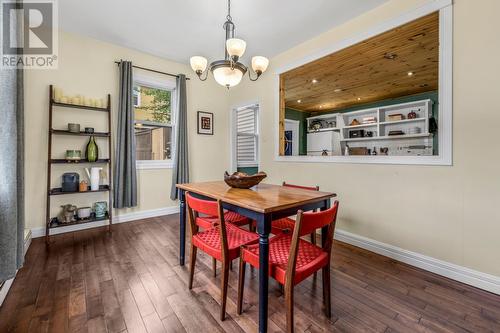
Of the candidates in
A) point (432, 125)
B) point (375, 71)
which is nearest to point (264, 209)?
point (375, 71)

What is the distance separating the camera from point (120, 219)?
11.6 feet

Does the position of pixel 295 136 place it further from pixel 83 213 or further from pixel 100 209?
pixel 83 213

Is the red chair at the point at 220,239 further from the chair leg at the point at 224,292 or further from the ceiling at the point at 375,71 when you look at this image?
the ceiling at the point at 375,71

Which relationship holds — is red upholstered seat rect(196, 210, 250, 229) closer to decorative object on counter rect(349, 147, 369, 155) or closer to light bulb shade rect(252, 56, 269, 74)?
light bulb shade rect(252, 56, 269, 74)

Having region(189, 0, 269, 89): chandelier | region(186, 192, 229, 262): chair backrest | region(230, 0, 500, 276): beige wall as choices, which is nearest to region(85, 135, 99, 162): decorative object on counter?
region(189, 0, 269, 89): chandelier

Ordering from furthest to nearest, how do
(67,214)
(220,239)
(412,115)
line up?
(412,115)
(67,214)
(220,239)

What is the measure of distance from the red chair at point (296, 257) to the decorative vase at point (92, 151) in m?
2.75

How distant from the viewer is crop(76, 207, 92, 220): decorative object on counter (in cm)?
305

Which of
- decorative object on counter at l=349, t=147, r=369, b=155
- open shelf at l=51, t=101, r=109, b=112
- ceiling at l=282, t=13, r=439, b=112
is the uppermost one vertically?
ceiling at l=282, t=13, r=439, b=112

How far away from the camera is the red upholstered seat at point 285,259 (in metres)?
1.32

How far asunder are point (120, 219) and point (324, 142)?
5302mm

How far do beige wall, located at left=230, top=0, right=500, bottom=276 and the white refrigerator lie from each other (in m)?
3.72

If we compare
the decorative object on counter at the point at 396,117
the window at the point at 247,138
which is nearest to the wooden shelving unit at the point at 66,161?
the window at the point at 247,138

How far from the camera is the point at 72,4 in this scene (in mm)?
2531
